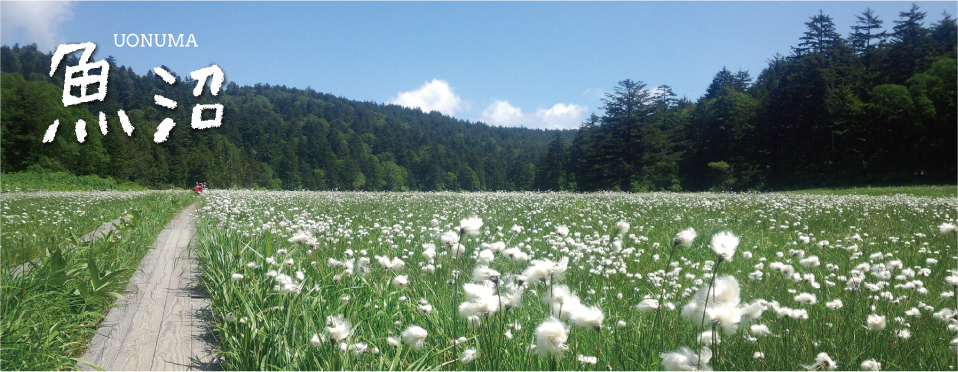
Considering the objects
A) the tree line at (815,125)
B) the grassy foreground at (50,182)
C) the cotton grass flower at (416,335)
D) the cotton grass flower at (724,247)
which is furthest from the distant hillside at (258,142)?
the tree line at (815,125)

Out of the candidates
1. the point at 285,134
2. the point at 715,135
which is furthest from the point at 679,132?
the point at 285,134

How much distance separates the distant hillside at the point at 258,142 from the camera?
41281mm

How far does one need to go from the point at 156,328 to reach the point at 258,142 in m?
107

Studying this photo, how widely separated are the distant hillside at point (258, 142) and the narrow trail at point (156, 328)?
6587 millimetres

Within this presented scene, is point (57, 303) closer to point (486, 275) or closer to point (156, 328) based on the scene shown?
point (156, 328)

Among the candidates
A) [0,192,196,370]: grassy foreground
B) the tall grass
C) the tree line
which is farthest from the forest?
[0,192,196,370]: grassy foreground

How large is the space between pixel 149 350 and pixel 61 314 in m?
1.04

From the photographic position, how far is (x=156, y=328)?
3.39 metres

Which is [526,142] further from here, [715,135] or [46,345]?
[46,345]

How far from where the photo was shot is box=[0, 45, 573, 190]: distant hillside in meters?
41.3

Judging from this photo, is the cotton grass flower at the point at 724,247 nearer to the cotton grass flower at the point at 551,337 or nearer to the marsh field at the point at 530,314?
the marsh field at the point at 530,314

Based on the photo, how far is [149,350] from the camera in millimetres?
3016

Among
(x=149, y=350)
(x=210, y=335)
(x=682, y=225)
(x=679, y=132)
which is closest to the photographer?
(x=149, y=350)

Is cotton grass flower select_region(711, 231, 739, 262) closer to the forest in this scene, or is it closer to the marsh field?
the marsh field
